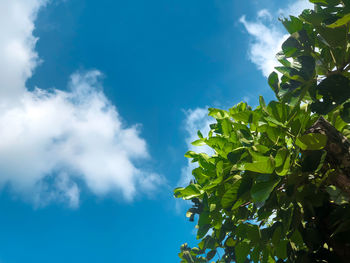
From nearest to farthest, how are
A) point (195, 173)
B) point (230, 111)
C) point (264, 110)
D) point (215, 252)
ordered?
point (264, 110), point (195, 173), point (230, 111), point (215, 252)

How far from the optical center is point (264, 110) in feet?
5.91

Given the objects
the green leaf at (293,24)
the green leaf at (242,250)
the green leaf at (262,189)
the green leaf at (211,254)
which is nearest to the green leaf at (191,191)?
the green leaf at (242,250)

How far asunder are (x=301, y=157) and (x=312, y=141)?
0.30m

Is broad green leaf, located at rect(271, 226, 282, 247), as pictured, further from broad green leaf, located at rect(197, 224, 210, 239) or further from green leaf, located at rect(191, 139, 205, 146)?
green leaf, located at rect(191, 139, 205, 146)

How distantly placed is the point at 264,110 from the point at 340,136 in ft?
1.50

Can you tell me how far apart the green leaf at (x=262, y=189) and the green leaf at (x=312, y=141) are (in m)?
0.23

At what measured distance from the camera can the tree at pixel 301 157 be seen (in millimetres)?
1483

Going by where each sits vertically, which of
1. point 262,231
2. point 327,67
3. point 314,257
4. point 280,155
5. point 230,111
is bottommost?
point 314,257

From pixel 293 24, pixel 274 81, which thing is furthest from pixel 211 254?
pixel 293 24

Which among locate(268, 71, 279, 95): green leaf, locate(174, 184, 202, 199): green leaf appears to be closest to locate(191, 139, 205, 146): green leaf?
locate(174, 184, 202, 199): green leaf

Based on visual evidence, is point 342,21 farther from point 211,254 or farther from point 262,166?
point 211,254

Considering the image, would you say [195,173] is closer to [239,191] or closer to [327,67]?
[239,191]

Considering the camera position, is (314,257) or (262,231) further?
(262,231)

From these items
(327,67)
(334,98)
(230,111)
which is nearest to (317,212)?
(334,98)
